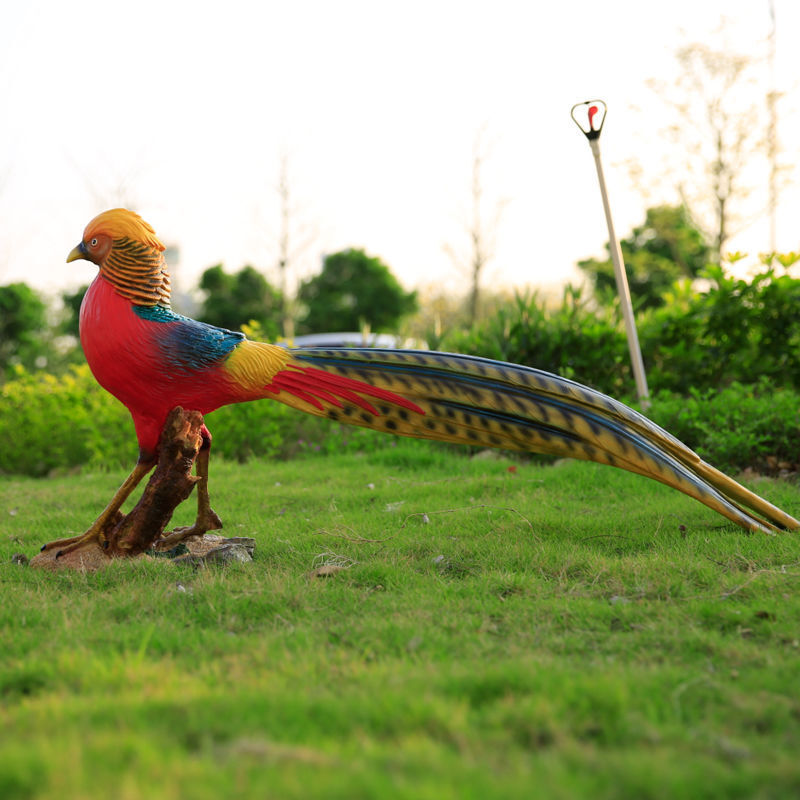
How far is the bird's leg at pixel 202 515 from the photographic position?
3.91 meters

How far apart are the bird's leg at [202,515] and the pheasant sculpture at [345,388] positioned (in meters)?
0.30

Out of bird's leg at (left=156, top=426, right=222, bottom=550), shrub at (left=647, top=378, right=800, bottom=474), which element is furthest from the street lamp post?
bird's leg at (left=156, top=426, right=222, bottom=550)

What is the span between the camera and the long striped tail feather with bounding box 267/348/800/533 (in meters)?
3.49

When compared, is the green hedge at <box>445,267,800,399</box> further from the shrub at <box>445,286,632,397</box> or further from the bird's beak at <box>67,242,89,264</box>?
the bird's beak at <box>67,242,89,264</box>

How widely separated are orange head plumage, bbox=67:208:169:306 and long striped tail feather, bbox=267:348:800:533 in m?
0.77

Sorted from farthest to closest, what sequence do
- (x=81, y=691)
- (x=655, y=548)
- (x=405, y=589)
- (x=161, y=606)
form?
(x=655, y=548)
(x=405, y=589)
(x=161, y=606)
(x=81, y=691)

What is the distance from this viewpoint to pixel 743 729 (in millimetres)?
1889

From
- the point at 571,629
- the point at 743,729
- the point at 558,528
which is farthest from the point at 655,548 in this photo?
the point at 743,729

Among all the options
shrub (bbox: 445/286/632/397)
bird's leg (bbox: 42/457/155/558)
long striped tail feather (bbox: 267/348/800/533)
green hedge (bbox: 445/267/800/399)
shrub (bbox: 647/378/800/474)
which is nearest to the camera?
long striped tail feather (bbox: 267/348/800/533)

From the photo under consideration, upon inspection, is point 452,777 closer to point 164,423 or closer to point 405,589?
point 405,589

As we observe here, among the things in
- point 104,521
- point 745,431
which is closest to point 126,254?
point 104,521

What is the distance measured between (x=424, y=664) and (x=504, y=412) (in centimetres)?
152

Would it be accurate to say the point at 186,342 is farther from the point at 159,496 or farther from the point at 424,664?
the point at 424,664

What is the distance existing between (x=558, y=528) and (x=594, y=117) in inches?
163
